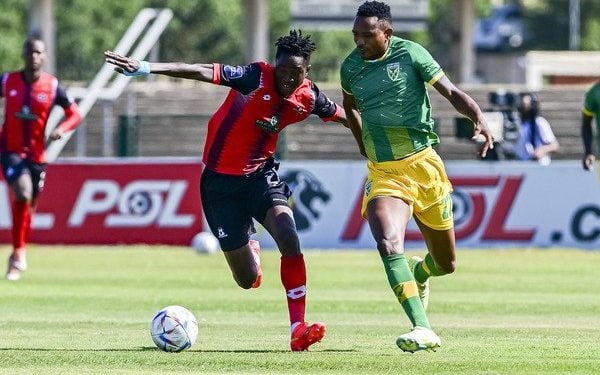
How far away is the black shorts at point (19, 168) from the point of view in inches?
733

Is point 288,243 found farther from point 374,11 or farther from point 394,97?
point 374,11

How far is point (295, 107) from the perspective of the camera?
1184 centimetres

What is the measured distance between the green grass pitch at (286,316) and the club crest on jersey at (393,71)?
6.84ft

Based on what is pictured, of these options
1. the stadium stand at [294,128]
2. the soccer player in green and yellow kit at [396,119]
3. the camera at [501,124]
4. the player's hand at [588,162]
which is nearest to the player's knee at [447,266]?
the soccer player in green and yellow kit at [396,119]

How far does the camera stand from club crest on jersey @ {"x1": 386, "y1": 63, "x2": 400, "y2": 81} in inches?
451

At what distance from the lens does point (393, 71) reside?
11445 millimetres

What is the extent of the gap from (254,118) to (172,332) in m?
1.95

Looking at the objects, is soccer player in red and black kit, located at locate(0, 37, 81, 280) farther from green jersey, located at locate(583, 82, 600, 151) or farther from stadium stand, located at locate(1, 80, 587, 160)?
stadium stand, located at locate(1, 80, 587, 160)

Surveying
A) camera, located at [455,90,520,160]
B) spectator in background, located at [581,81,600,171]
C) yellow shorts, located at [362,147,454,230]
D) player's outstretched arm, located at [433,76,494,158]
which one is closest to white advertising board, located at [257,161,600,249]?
camera, located at [455,90,520,160]

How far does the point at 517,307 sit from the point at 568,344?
12.3 feet

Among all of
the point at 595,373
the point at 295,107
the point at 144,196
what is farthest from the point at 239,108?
the point at 144,196

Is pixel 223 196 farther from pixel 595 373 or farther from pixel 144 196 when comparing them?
pixel 144 196

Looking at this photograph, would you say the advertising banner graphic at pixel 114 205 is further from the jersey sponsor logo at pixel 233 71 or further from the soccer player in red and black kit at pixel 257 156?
the jersey sponsor logo at pixel 233 71

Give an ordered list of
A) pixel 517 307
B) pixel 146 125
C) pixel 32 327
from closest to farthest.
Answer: pixel 32 327, pixel 517 307, pixel 146 125
